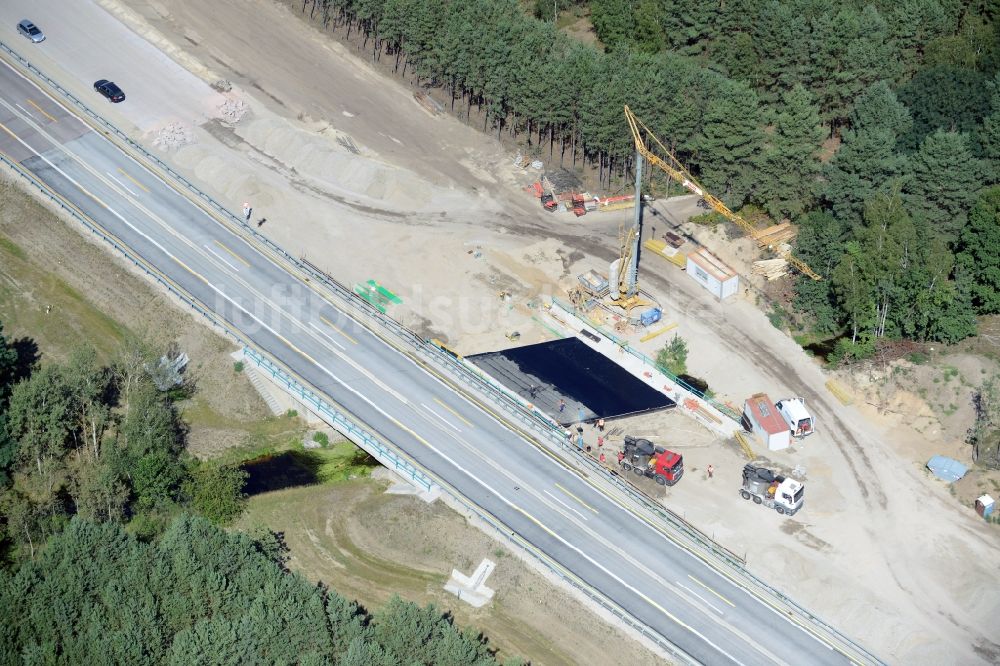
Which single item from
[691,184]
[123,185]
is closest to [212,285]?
[123,185]

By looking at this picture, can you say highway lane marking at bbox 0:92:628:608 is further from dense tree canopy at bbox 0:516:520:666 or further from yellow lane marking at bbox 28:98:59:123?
yellow lane marking at bbox 28:98:59:123

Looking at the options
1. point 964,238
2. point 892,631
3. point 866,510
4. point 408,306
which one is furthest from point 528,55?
point 892,631

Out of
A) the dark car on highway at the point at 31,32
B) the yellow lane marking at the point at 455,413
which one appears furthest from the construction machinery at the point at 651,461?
the dark car on highway at the point at 31,32

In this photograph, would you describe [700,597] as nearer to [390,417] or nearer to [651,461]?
[651,461]

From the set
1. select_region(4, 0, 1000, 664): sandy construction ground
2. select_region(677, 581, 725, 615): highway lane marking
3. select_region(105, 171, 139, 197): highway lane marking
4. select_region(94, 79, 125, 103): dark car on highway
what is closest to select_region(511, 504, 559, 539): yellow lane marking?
select_region(677, 581, 725, 615): highway lane marking

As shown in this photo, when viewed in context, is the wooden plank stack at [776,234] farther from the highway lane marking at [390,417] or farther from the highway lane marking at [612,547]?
the highway lane marking at [390,417]

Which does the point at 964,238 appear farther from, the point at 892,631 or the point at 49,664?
the point at 49,664
